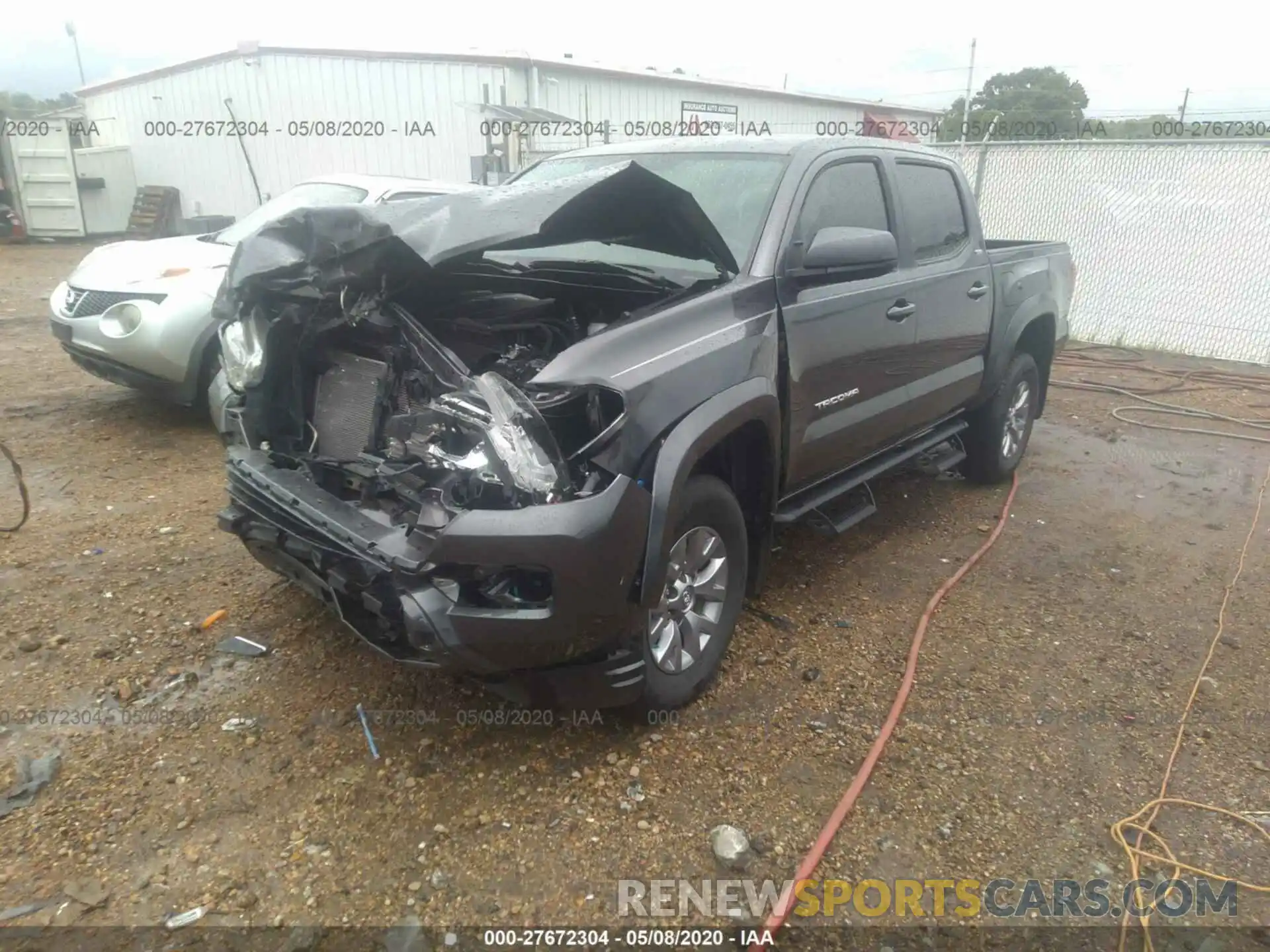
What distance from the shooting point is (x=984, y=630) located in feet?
12.2

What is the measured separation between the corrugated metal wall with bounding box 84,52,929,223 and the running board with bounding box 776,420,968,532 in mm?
11487

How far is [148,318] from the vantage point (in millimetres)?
5055

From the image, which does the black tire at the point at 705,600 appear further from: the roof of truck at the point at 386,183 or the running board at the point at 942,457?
the roof of truck at the point at 386,183

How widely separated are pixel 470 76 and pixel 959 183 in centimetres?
1244

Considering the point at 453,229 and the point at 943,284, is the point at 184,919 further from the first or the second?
the point at 943,284

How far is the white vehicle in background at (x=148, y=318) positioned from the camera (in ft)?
16.6

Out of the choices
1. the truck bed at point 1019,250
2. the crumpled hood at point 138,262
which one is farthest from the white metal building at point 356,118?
the truck bed at point 1019,250

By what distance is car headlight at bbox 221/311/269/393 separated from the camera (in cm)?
310

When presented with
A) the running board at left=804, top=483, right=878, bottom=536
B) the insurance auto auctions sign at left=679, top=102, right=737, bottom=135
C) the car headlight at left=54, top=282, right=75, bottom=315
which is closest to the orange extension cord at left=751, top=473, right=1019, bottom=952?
the running board at left=804, top=483, right=878, bottom=536

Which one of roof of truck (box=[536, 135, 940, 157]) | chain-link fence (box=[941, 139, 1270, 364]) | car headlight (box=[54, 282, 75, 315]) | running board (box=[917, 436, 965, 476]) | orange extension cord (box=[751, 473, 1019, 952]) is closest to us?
orange extension cord (box=[751, 473, 1019, 952])

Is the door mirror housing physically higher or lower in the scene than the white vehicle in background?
higher

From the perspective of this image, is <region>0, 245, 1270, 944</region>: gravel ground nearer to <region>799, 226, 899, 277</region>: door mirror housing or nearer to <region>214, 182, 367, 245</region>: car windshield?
<region>799, 226, 899, 277</region>: door mirror housing

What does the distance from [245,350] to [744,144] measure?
2.23 m

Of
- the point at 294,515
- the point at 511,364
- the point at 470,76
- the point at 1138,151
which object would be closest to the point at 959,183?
the point at 511,364
